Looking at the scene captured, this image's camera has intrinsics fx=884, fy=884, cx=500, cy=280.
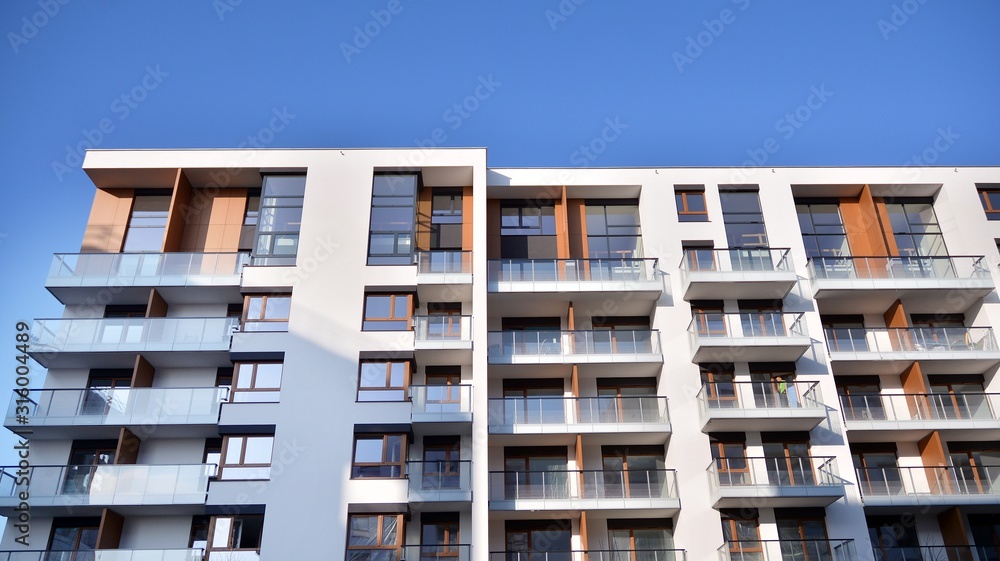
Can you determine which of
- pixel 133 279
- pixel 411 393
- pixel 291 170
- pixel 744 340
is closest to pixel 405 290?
pixel 411 393

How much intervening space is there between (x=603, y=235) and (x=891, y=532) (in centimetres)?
1257

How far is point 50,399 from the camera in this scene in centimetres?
2506

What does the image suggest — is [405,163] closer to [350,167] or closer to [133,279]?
[350,167]

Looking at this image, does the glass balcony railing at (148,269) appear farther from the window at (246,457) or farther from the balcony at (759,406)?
the balcony at (759,406)

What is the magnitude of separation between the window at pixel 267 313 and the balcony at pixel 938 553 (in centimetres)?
1807

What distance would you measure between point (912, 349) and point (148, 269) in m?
23.4

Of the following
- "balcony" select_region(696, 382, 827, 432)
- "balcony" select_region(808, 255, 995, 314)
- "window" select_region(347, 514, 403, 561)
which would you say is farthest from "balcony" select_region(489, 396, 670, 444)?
"balcony" select_region(808, 255, 995, 314)

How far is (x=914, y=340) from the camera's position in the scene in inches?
1066

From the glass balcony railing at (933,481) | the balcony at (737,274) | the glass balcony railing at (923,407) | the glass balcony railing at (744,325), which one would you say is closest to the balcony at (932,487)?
the glass balcony railing at (933,481)

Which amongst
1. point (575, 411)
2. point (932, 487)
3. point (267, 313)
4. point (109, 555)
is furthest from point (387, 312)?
point (932, 487)

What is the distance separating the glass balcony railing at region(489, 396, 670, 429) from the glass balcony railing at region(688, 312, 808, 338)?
2865 mm

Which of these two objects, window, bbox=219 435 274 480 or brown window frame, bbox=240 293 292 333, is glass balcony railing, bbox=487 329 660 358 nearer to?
brown window frame, bbox=240 293 292 333

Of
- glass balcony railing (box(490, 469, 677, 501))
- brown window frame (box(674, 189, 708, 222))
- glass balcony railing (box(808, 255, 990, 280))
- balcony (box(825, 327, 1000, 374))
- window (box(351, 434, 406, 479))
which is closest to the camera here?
window (box(351, 434, 406, 479))

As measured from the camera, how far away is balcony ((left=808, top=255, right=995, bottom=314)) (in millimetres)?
27453
